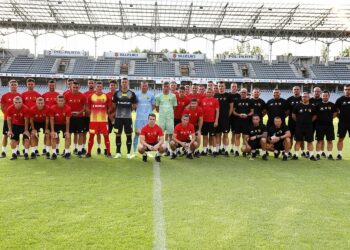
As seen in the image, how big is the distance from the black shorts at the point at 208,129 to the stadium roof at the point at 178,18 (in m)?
27.8

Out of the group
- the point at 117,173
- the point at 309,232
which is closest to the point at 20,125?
the point at 117,173

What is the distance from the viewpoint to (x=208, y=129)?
31.0 feet

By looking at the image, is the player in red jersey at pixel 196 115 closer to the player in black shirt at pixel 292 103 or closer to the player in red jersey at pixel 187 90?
the player in red jersey at pixel 187 90

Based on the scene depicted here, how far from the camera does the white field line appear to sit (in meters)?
3.69

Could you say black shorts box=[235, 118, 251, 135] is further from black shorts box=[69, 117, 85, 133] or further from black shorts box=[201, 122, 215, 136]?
black shorts box=[69, 117, 85, 133]

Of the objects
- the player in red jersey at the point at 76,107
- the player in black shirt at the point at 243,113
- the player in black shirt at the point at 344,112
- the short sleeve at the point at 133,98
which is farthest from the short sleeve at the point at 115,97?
the player in black shirt at the point at 344,112

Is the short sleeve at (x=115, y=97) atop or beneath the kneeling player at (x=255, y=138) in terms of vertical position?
atop

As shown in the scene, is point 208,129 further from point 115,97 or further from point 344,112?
point 344,112

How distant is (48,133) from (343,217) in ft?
21.0

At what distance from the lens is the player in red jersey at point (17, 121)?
823 centimetres

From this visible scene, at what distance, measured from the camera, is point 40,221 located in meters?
4.27

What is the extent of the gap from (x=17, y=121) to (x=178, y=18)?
33288 millimetres

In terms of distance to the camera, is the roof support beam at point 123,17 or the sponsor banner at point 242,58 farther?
the sponsor banner at point 242,58

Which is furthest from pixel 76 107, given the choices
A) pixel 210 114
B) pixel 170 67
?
pixel 170 67
